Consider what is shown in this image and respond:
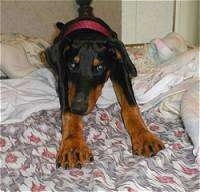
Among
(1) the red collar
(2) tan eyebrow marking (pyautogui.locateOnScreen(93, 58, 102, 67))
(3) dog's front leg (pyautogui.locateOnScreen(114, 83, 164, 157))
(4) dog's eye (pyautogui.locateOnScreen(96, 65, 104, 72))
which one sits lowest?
(3) dog's front leg (pyautogui.locateOnScreen(114, 83, 164, 157))

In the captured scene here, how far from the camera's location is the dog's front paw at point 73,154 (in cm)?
123

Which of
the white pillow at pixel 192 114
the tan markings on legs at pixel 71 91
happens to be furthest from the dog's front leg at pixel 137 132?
the tan markings on legs at pixel 71 91

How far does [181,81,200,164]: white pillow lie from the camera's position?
49.3 inches

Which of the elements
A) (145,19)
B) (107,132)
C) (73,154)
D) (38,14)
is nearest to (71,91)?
(107,132)

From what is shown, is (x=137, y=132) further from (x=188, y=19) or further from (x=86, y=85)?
(x=188, y=19)

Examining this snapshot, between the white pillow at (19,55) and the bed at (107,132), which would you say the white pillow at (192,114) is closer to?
the bed at (107,132)

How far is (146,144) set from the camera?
131cm

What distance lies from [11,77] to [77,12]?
1016 mm

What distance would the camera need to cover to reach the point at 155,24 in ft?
10.6

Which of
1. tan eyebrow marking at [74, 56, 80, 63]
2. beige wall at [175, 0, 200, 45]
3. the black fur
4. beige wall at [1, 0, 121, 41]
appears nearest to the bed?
the black fur

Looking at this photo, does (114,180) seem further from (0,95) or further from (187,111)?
(0,95)

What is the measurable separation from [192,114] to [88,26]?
0.67 m

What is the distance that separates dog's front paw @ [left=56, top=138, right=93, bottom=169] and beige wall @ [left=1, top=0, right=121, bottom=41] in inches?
59.6

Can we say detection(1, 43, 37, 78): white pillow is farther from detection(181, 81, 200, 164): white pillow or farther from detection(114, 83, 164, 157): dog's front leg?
detection(181, 81, 200, 164): white pillow
